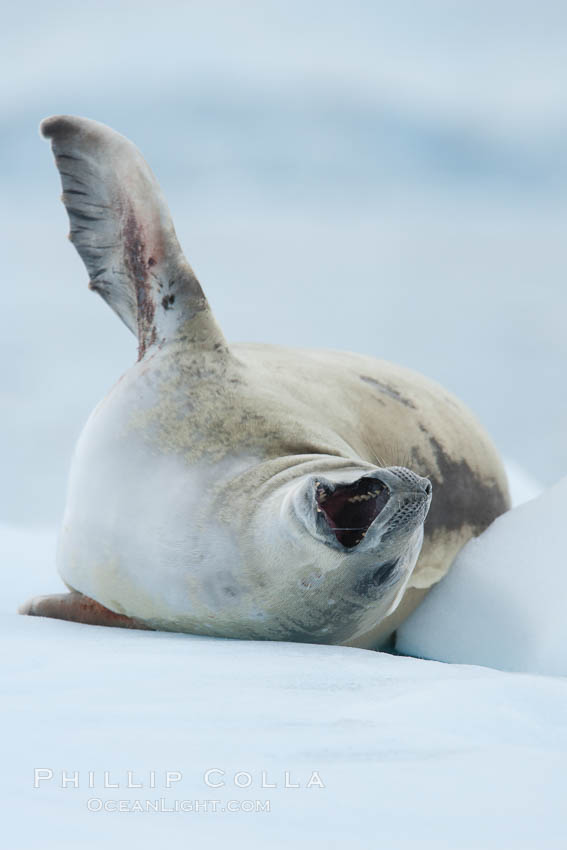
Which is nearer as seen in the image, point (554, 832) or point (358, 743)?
point (554, 832)

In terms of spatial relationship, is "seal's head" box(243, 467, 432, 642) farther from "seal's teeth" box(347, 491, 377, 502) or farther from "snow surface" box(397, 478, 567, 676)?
"snow surface" box(397, 478, 567, 676)

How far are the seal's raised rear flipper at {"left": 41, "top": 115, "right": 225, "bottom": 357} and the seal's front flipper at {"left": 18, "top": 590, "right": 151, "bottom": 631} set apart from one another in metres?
0.39

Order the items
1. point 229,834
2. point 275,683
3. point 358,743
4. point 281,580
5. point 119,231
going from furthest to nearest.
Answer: point 119,231, point 281,580, point 275,683, point 358,743, point 229,834

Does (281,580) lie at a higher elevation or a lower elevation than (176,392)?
lower

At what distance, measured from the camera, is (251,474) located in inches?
52.1

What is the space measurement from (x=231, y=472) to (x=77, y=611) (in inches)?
14.4

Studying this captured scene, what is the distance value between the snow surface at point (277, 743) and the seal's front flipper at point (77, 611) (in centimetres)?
11

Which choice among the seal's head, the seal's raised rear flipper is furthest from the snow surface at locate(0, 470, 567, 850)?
the seal's raised rear flipper

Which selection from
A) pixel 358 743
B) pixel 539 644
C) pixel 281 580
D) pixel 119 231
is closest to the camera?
pixel 358 743

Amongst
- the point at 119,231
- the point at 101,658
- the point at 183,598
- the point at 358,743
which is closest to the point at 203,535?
the point at 183,598

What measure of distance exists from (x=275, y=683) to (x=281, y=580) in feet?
0.55

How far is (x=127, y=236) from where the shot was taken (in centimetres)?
162

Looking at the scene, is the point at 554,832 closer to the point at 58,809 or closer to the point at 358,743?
the point at 358,743

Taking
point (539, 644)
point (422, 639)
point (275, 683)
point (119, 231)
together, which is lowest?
point (422, 639)
